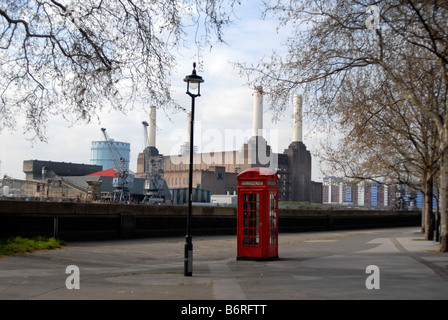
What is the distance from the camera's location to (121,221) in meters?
20.3

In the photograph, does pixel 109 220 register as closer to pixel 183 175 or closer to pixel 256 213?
pixel 256 213

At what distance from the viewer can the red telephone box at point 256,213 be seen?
13.7m

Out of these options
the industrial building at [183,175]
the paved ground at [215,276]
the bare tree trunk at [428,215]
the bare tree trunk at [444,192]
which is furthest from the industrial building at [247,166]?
the paved ground at [215,276]

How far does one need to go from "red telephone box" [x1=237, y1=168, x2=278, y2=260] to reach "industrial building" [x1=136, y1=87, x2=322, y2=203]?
110m

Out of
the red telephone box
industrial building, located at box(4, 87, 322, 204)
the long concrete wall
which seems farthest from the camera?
industrial building, located at box(4, 87, 322, 204)

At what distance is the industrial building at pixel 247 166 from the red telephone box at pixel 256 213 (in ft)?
359

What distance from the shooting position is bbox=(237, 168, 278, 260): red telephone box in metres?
13.7

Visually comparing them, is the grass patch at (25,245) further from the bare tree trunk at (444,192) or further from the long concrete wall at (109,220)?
the bare tree trunk at (444,192)

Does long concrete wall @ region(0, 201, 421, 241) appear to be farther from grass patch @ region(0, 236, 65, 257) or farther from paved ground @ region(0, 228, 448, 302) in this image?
paved ground @ region(0, 228, 448, 302)

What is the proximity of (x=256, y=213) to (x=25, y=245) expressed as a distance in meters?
6.43

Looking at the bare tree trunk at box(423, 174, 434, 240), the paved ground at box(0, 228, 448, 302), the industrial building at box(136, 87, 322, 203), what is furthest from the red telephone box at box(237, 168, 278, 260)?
the industrial building at box(136, 87, 322, 203)

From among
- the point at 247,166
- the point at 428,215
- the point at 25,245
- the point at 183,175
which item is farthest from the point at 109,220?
the point at 183,175

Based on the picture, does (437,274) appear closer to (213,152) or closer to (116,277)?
(116,277)
